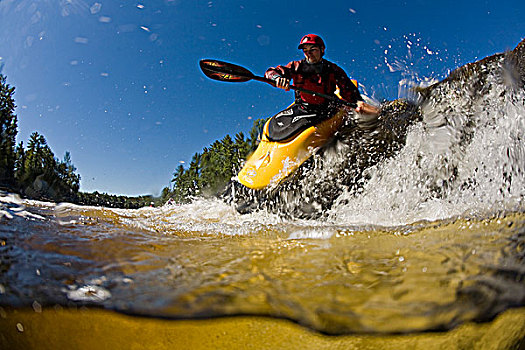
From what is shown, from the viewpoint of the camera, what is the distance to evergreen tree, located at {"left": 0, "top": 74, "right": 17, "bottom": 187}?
11.1ft

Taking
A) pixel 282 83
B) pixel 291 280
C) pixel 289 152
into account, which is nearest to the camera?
pixel 291 280

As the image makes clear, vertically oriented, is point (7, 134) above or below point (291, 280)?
above

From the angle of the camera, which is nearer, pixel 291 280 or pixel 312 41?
pixel 291 280

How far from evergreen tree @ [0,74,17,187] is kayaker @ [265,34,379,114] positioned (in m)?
2.86

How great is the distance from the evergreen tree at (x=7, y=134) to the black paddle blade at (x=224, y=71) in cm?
218

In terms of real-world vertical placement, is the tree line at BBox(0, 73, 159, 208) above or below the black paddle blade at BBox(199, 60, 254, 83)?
below

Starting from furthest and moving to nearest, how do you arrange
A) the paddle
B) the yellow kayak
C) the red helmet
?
the paddle → the red helmet → the yellow kayak

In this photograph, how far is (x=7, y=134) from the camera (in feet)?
12.1

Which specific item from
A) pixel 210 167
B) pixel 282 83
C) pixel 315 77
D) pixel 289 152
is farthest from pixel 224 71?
pixel 210 167

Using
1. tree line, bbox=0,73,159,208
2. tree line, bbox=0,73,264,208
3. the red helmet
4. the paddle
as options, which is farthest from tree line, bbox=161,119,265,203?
the red helmet

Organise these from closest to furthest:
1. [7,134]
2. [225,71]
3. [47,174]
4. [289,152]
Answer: [289,152], [225,71], [7,134], [47,174]

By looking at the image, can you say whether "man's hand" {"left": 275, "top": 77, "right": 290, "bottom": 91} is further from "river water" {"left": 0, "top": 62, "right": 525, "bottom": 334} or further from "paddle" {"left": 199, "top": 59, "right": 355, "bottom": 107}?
"river water" {"left": 0, "top": 62, "right": 525, "bottom": 334}

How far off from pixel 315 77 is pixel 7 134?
11.7ft

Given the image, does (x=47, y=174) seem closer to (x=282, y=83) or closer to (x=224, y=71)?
(x=224, y=71)
